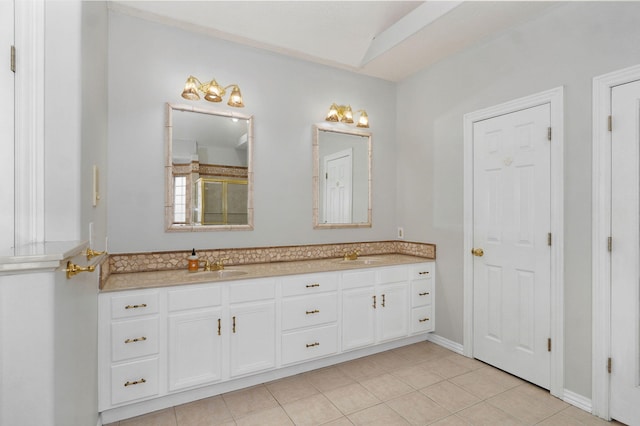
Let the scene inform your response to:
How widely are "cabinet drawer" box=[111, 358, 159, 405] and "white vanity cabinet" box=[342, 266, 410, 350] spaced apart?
1447mm

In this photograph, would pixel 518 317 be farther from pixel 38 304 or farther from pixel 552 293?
pixel 38 304

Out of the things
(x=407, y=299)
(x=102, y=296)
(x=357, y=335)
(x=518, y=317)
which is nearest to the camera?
(x=102, y=296)

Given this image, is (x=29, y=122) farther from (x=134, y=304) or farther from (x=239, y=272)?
(x=239, y=272)

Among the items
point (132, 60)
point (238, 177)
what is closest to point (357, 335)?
point (238, 177)

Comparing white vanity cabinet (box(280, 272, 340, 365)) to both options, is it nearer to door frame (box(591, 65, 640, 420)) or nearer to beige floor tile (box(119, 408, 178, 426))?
beige floor tile (box(119, 408, 178, 426))

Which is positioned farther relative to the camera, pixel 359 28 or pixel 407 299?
pixel 407 299

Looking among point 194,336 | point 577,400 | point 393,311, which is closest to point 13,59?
point 194,336

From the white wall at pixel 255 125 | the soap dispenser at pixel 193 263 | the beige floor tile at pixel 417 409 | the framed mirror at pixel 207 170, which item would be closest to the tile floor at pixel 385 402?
the beige floor tile at pixel 417 409

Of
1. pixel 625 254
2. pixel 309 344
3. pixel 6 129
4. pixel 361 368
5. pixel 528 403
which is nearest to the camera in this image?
pixel 6 129

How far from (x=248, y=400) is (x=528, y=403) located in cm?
194

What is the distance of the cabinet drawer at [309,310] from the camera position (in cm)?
253

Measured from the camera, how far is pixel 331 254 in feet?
11.0

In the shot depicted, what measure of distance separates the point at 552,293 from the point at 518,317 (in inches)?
14.0

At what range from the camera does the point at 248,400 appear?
7.47ft
